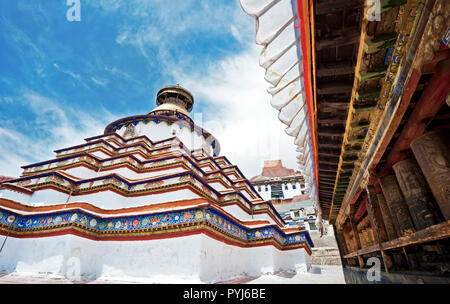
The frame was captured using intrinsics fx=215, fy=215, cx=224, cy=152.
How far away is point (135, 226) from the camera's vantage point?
20.8 feet

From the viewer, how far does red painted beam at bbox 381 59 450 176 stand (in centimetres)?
185

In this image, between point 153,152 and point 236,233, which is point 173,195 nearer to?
point 236,233

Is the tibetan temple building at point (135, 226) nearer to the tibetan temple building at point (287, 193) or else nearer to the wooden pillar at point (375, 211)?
the wooden pillar at point (375, 211)

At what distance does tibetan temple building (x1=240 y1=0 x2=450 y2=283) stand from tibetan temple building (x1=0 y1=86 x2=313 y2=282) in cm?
403

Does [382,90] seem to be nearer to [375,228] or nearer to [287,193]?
[375,228]

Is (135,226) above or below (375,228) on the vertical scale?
above

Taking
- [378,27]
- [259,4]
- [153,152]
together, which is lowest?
[378,27]

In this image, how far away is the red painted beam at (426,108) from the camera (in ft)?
6.06

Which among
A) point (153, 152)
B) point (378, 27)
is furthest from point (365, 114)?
point (153, 152)

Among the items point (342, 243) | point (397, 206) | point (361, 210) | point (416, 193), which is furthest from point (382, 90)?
point (342, 243)

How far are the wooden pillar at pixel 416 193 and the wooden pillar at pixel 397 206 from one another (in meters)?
0.38

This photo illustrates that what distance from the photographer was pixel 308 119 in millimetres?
3201

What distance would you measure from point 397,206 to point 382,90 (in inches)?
76.0
